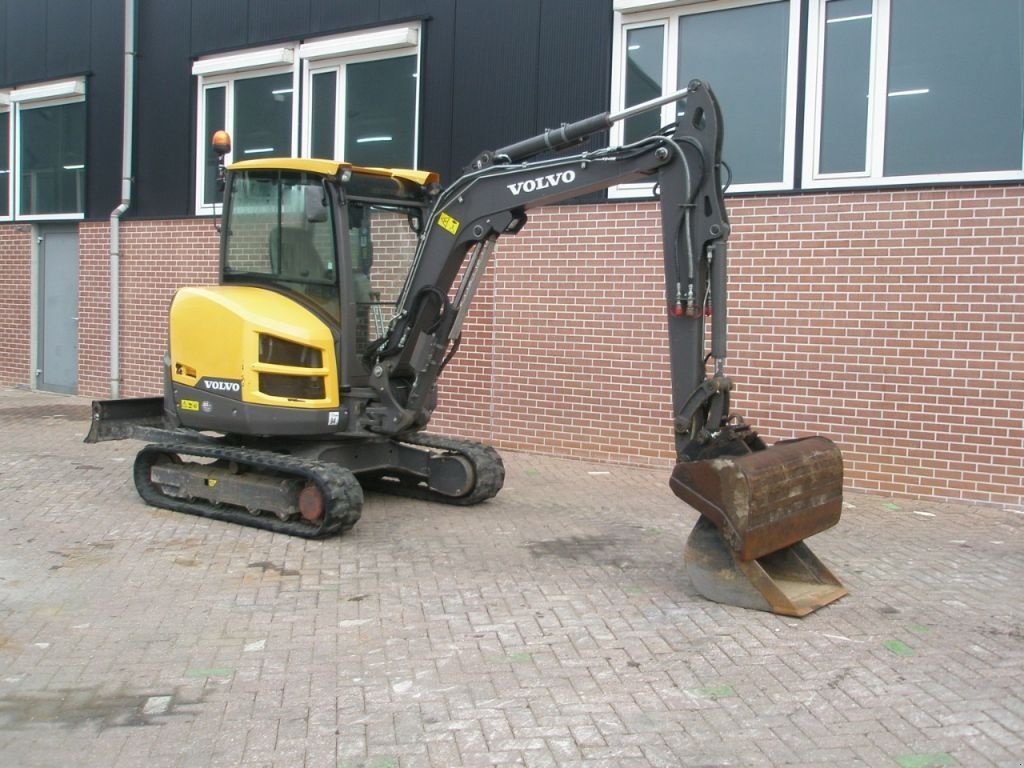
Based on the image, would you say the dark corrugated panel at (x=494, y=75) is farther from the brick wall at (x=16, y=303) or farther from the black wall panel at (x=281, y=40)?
the brick wall at (x=16, y=303)

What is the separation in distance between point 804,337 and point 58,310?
37.2 ft

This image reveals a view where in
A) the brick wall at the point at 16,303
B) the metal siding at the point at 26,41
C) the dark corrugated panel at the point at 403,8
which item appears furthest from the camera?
the brick wall at the point at 16,303

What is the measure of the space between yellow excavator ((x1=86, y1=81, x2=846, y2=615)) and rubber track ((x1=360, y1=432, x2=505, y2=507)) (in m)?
0.02

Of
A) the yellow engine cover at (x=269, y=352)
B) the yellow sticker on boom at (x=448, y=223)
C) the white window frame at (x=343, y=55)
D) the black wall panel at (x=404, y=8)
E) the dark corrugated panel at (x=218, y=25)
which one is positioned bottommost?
the yellow engine cover at (x=269, y=352)

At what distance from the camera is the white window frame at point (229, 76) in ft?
42.0

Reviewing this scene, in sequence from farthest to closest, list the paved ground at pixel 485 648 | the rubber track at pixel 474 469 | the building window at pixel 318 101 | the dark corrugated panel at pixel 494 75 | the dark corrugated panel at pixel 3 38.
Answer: the dark corrugated panel at pixel 3 38, the building window at pixel 318 101, the dark corrugated panel at pixel 494 75, the rubber track at pixel 474 469, the paved ground at pixel 485 648

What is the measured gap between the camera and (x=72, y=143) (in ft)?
50.3

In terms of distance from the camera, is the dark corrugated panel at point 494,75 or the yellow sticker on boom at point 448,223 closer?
the yellow sticker on boom at point 448,223

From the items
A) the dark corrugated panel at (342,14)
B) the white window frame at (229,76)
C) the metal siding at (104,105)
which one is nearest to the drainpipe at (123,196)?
the metal siding at (104,105)

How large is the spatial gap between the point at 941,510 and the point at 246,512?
5.58m

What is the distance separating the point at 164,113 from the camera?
46.3 ft

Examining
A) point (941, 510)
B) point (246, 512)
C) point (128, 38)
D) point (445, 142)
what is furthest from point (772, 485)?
point (128, 38)

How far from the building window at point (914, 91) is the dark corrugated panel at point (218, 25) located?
749 cm

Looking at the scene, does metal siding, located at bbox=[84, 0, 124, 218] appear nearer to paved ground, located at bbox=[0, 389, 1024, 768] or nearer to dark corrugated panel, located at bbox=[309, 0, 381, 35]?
dark corrugated panel, located at bbox=[309, 0, 381, 35]
